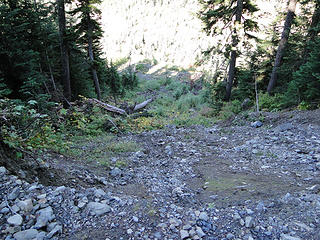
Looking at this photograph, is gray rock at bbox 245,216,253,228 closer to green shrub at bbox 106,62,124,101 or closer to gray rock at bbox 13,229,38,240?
gray rock at bbox 13,229,38,240

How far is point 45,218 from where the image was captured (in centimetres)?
243

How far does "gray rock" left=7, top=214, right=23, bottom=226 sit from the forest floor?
0.02m

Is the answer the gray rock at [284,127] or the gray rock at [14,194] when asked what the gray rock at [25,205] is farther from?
the gray rock at [284,127]

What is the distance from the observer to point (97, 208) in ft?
9.13

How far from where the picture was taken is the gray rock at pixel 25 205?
248 centimetres

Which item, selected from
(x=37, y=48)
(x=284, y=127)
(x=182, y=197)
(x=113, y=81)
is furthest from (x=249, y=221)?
(x=113, y=81)

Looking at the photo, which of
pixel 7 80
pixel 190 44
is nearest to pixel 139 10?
pixel 190 44

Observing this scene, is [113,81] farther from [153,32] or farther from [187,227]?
[153,32]

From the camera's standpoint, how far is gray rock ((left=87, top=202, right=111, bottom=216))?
8.91 ft

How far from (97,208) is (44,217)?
2.18 ft

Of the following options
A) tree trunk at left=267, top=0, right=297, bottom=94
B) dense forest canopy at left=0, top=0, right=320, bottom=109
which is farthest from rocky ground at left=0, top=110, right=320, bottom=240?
tree trunk at left=267, top=0, right=297, bottom=94

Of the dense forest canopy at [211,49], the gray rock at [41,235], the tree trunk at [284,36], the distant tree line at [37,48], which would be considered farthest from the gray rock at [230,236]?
the tree trunk at [284,36]

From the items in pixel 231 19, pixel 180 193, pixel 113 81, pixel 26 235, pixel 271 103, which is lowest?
pixel 180 193

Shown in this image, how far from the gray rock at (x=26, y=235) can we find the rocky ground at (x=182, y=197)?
0.01m
